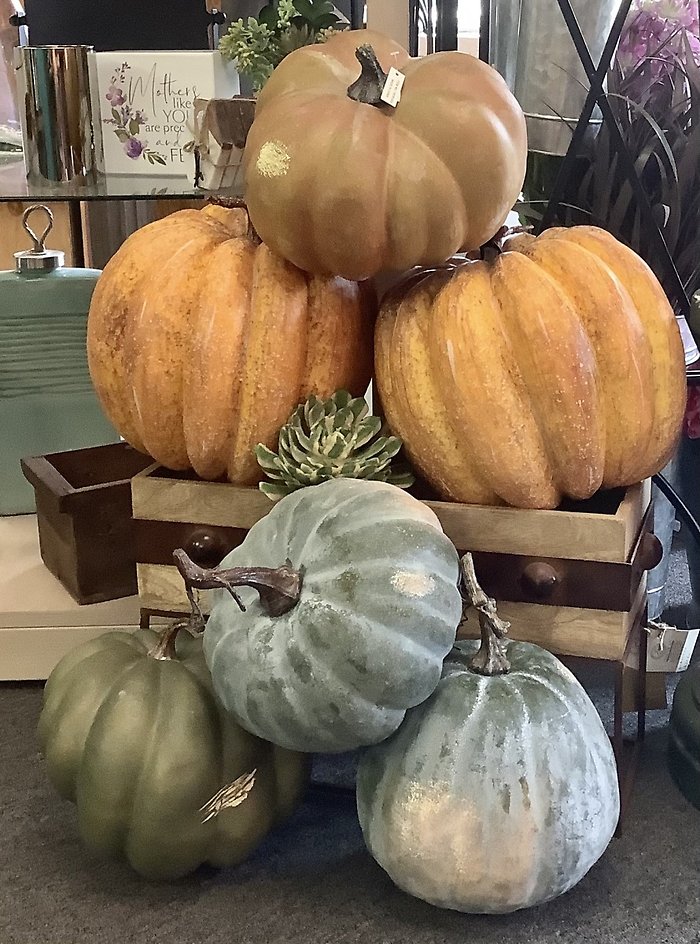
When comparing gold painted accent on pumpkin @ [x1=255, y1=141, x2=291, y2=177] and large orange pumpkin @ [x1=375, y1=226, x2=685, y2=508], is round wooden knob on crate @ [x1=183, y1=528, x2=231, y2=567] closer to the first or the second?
large orange pumpkin @ [x1=375, y1=226, x2=685, y2=508]

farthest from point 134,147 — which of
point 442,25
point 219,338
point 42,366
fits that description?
point 219,338

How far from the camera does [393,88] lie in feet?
2.42

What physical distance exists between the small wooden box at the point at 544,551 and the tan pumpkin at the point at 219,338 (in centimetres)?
3

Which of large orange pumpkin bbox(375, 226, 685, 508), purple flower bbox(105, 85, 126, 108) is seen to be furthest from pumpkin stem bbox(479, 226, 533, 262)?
purple flower bbox(105, 85, 126, 108)

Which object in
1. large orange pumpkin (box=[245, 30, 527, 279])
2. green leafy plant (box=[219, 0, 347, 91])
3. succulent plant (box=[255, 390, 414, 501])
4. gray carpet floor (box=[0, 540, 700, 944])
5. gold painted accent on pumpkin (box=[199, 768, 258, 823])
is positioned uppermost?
green leafy plant (box=[219, 0, 347, 91])

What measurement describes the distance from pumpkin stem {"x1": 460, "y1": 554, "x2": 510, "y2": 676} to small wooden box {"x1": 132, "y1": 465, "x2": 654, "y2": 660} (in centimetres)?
7

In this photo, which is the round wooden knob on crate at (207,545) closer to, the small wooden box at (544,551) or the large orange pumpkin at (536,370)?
the small wooden box at (544,551)

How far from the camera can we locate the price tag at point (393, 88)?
29.0 inches

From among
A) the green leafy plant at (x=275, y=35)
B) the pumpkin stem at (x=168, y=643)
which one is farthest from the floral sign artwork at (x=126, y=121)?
the pumpkin stem at (x=168, y=643)

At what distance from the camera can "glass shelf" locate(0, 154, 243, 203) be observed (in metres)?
1.14

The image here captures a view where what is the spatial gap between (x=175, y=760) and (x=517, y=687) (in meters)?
0.24

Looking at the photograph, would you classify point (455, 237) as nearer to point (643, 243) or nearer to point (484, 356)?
point (484, 356)

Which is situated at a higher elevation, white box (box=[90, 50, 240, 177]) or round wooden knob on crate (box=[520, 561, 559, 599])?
white box (box=[90, 50, 240, 177])

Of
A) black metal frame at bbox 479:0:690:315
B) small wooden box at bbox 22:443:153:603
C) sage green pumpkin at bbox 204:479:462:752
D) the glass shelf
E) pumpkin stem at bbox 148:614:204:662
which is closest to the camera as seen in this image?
sage green pumpkin at bbox 204:479:462:752
